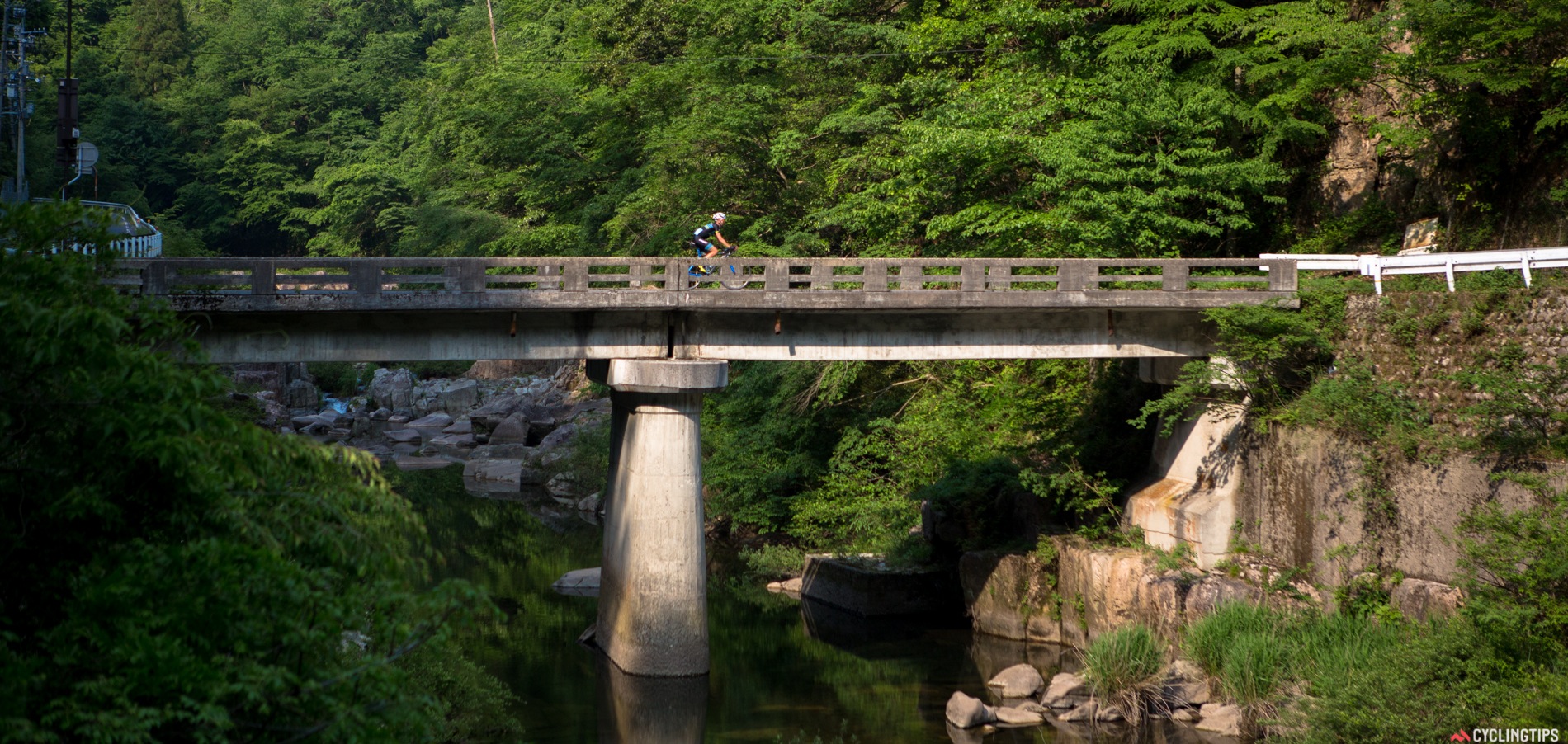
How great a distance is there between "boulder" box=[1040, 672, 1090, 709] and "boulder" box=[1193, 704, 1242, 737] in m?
1.78

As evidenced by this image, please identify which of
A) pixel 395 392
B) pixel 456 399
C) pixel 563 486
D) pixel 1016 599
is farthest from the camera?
pixel 395 392

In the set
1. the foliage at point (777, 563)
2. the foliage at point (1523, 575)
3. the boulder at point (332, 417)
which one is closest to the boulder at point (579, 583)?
the foliage at point (777, 563)

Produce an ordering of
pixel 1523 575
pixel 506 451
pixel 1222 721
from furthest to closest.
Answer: pixel 506 451 → pixel 1222 721 → pixel 1523 575

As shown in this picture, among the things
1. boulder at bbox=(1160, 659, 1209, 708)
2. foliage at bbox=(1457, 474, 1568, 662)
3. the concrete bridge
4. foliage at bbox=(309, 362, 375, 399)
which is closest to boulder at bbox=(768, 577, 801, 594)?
A: the concrete bridge

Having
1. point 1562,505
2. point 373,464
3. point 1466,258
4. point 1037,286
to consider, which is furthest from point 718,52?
point 373,464

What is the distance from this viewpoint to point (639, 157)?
139 feet

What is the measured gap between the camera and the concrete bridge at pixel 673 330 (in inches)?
782

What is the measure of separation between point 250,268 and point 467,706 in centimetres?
739

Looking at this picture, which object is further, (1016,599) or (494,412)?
(494,412)

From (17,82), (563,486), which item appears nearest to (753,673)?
(563,486)

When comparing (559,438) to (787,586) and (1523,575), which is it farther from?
(1523,575)

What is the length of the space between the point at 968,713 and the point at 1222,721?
11.7 feet

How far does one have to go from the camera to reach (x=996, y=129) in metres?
26.6

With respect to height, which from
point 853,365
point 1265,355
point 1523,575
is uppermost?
point 1265,355
